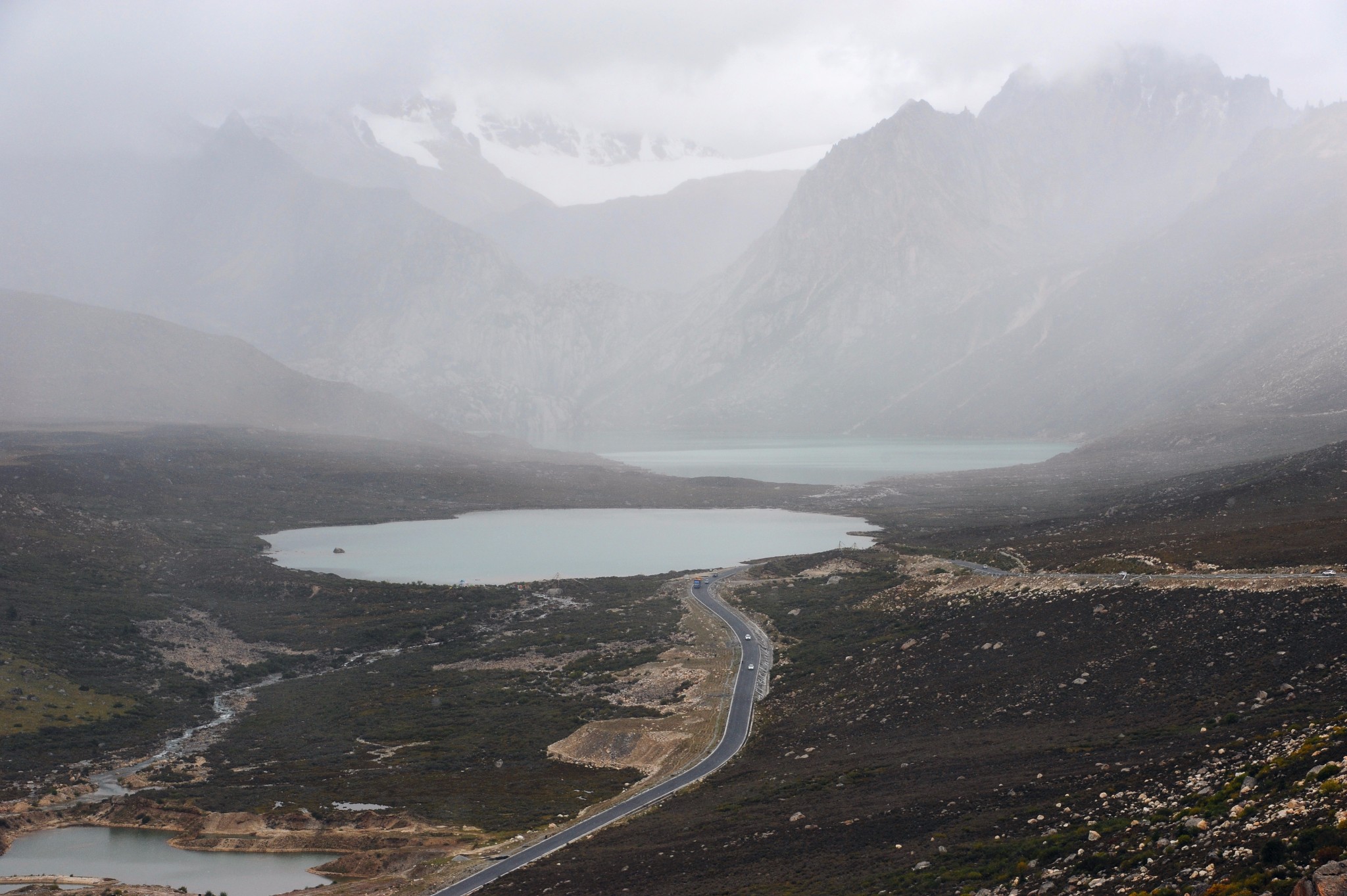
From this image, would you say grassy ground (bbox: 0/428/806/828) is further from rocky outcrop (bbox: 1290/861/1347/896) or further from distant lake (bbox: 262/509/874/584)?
rocky outcrop (bbox: 1290/861/1347/896)

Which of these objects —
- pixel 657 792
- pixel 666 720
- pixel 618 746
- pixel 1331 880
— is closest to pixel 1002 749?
pixel 657 792

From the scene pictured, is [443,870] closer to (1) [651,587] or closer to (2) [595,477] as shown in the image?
(1) [651,587]

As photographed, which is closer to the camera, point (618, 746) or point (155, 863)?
point (155, 863)

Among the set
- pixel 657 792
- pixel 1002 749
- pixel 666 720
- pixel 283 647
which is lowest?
pixel 283 647

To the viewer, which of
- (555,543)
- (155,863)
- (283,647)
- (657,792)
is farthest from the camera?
(555,543)

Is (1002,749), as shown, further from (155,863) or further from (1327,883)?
(155,863)

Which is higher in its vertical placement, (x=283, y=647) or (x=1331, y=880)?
(x=1331, y=880)

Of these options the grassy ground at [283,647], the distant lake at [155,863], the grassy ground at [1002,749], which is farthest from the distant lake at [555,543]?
the distant lake at [155,863]
